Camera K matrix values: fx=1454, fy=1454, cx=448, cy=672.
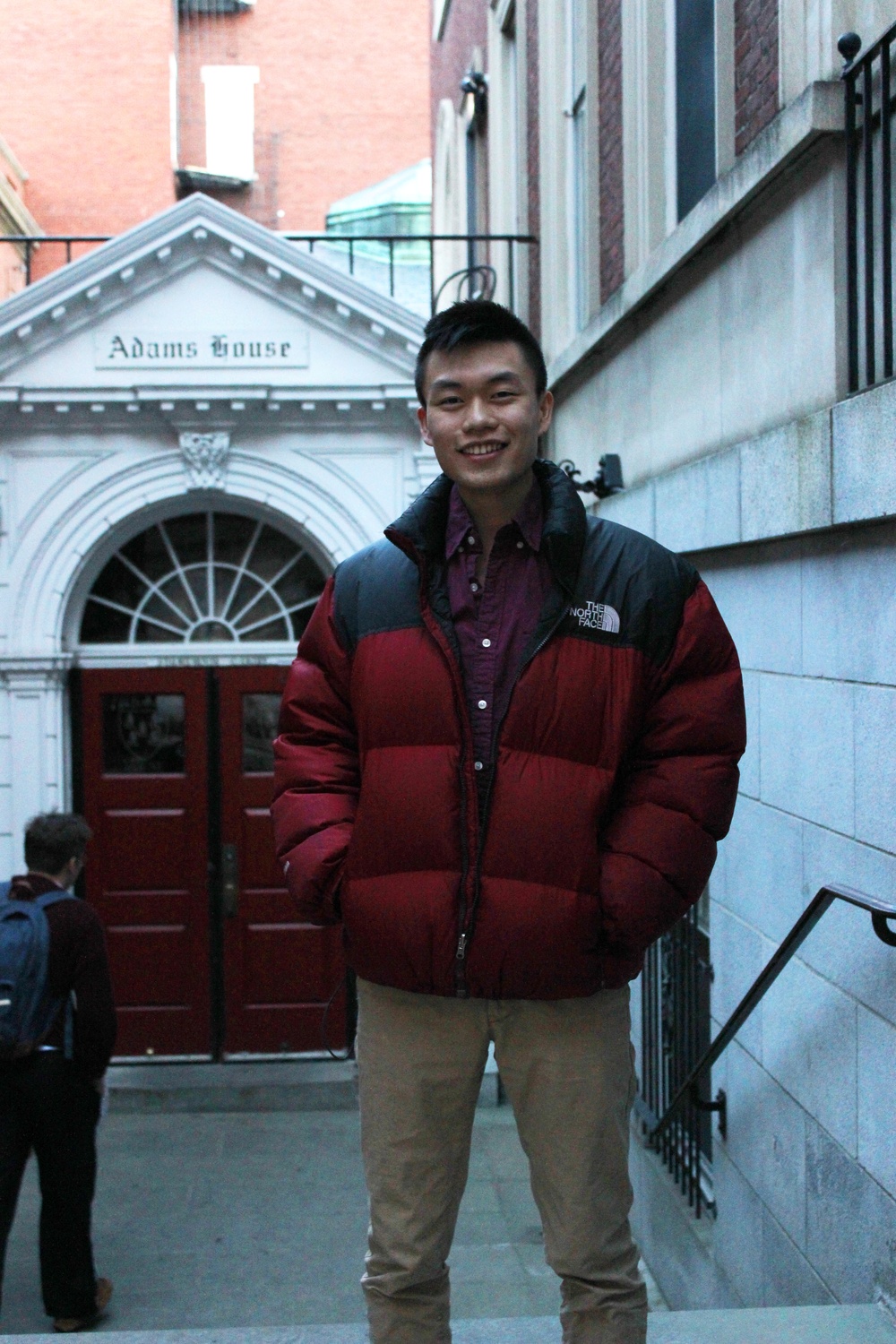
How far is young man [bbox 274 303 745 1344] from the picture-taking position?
254 cm

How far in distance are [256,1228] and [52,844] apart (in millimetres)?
3206

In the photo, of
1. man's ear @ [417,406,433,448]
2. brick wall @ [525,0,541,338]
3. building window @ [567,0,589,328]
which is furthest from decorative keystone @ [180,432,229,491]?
man's ear @ [417,406,433,448]

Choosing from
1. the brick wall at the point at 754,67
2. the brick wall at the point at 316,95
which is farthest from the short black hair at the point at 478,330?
the brick wall at the point at 316,95

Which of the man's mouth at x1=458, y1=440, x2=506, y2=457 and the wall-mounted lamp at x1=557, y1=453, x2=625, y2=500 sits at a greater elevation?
the wall-mounted lamp at x1=557, y1=453, x2=625, y2=500

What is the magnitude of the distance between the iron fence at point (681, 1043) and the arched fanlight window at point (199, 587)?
5.09 meters

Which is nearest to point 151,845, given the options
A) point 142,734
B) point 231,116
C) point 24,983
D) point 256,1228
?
point 142,734

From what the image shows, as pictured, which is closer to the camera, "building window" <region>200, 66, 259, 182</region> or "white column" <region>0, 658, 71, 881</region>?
"white column" <region>0, 658, 71, 881</region>

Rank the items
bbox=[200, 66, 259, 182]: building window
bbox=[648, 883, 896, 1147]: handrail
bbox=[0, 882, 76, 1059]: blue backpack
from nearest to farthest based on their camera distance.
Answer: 1. bbox=[648, 883, 896, 1147]: handrail
2. bbox=[0, 882, 76, 1059]: blue backpack
3. bbox=[200, 66, 259, 182]: building window

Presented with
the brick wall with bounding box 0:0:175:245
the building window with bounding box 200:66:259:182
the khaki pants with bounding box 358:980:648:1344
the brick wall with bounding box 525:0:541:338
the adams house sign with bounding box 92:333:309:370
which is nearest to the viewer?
the khaki pants with bounding box 358:980:648:1344

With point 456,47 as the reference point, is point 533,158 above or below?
below

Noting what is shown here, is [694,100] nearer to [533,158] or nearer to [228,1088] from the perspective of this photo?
[533,158]

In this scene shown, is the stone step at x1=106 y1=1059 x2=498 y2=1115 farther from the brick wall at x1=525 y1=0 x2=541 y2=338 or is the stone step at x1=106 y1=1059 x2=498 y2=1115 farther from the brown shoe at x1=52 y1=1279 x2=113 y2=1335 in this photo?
the brick wall at x1=525 y1=0 x2=541 y2=338

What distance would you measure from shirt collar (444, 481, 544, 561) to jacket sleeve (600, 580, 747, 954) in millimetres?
320

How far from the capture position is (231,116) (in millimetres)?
28969
